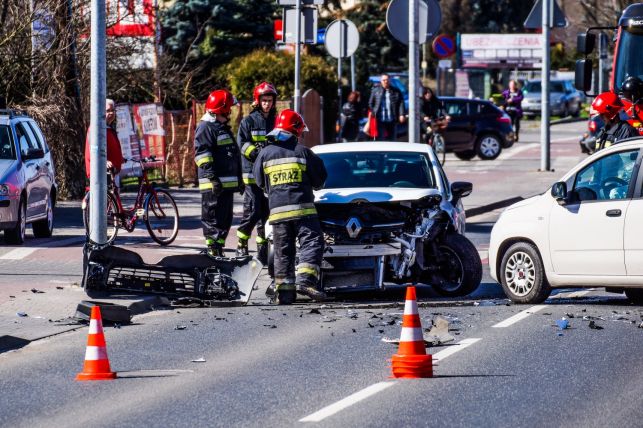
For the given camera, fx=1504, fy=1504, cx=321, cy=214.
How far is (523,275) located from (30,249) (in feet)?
23.3

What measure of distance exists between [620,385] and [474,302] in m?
4.40

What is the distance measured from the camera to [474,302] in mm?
13453

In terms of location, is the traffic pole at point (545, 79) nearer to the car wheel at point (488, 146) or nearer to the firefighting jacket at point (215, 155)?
the car wheel at point (488, 146)

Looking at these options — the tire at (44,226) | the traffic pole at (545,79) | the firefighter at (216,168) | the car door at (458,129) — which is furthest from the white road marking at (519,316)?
the car door at (458,129)

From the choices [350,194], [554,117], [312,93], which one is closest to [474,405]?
[350,194]

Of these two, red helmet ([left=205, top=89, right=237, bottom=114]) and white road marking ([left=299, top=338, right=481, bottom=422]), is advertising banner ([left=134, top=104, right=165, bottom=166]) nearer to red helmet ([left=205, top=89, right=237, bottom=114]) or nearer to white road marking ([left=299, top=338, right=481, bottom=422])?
red helmet ([left=205, top=89, right=237, bottom=114])

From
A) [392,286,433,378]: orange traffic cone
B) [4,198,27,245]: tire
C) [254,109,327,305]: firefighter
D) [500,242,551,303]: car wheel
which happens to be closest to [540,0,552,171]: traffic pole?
[4,198,27,245]: tire

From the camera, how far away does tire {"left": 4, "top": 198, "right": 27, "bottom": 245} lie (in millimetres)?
18281

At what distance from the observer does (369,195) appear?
1380cm

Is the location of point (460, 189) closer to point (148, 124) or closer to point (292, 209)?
point (292, 209)

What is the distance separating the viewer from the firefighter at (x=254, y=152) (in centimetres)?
1545

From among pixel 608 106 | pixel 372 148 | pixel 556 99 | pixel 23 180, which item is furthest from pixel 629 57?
pixel 556 99

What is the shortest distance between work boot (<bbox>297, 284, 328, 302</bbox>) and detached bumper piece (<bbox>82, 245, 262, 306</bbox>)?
17.3 inches

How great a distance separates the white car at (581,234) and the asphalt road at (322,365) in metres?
0.27
